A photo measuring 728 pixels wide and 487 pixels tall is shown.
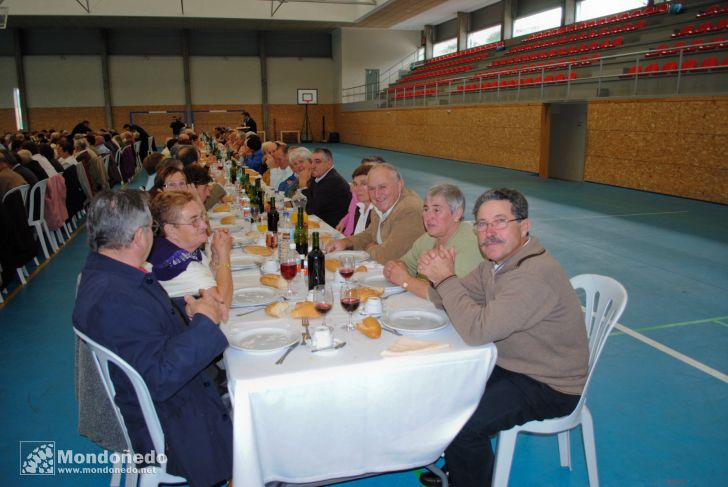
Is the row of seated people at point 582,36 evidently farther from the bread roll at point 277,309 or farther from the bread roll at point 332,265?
the bread roll at point 277,309

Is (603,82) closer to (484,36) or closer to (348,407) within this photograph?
(348,407)

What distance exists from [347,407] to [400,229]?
6.09 ft

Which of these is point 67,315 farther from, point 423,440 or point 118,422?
point 423,440

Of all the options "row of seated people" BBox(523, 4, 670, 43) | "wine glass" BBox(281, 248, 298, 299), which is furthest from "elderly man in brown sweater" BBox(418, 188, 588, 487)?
"row of seated people" BBox(523, 4, 670, 43)

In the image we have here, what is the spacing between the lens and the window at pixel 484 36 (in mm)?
20984

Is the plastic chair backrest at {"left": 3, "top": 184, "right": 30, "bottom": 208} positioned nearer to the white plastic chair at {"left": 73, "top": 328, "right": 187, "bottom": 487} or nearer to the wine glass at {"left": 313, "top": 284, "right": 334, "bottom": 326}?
the white plastic chair at {"left": 73, "top": 328, "right": 187, "bottom": 487}

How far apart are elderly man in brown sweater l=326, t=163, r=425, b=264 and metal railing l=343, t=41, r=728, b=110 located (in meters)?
7.28

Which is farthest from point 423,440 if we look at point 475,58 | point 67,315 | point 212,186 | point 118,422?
point 475,58

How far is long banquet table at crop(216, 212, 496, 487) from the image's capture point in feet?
5.59

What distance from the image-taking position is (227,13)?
2111 cm

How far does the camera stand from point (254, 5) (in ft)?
69.9

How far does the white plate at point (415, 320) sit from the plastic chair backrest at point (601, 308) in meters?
0.62

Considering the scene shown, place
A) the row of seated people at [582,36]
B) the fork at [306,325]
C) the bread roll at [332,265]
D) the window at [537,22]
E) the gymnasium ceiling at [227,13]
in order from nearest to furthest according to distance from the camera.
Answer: the fork at [306,325], the bread roll at [332,265], the row of seated people at [582,36], the window at [537,22], the gymnasium ceiling at [227,13]

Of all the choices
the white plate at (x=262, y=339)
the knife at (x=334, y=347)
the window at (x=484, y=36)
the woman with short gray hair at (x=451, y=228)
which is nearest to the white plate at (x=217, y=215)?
the woman with short gray hair at (x=451, y=228)
